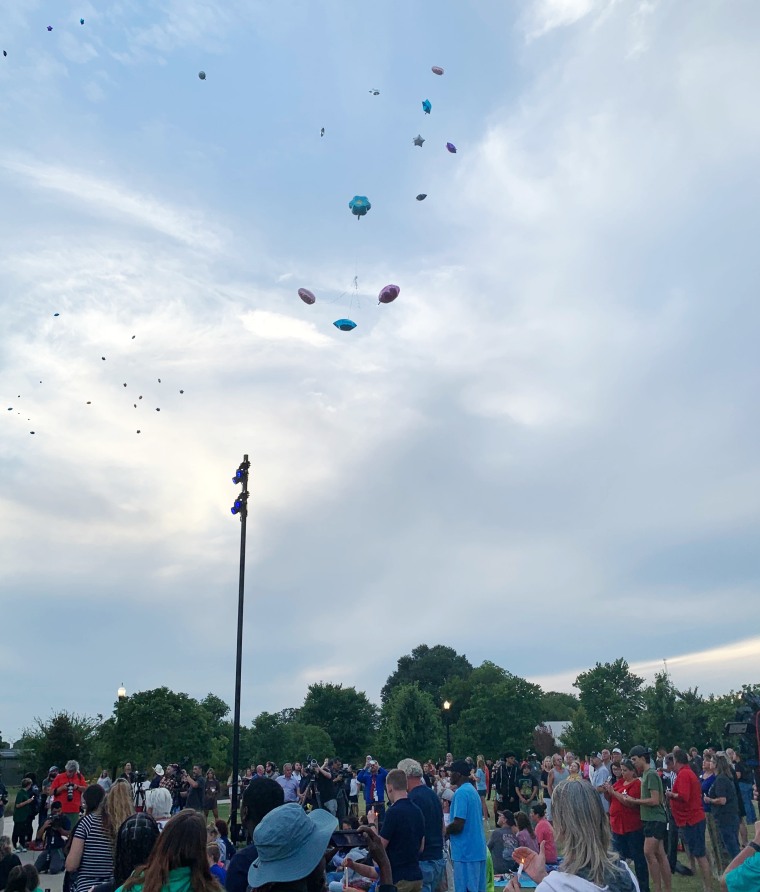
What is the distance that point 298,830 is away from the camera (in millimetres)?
3078

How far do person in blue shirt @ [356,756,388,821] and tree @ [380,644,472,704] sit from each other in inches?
3108

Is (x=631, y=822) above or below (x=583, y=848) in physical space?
below

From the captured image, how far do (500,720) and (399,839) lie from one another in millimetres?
72896

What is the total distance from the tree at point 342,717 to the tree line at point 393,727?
3.5 inches

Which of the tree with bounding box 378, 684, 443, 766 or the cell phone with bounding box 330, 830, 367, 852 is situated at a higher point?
the tree with bounding box 378, 684, 443, 766

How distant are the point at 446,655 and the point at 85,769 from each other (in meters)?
73.4

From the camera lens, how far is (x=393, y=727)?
6388 cm

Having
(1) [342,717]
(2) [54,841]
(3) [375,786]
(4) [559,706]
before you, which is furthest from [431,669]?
(2) [54,841]

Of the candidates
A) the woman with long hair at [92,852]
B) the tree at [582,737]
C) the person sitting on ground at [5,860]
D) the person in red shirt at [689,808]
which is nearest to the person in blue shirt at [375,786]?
the person in red shirt at [689,808]

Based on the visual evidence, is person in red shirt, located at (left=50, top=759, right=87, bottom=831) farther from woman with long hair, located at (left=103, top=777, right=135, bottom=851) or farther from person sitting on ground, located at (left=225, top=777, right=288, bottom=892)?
person sitting on ground, located at (left=225, top=777, right=288, bottom=892)

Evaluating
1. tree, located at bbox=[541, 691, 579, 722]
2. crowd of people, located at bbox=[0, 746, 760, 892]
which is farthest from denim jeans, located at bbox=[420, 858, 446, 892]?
tree, located at bbox=[541, 691, 579, 722]

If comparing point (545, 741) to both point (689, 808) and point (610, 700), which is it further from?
point (689, 808)

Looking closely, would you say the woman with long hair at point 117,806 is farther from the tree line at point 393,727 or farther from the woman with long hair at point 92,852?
the tree line at point 393,727

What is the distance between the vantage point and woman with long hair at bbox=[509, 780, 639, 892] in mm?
3479
